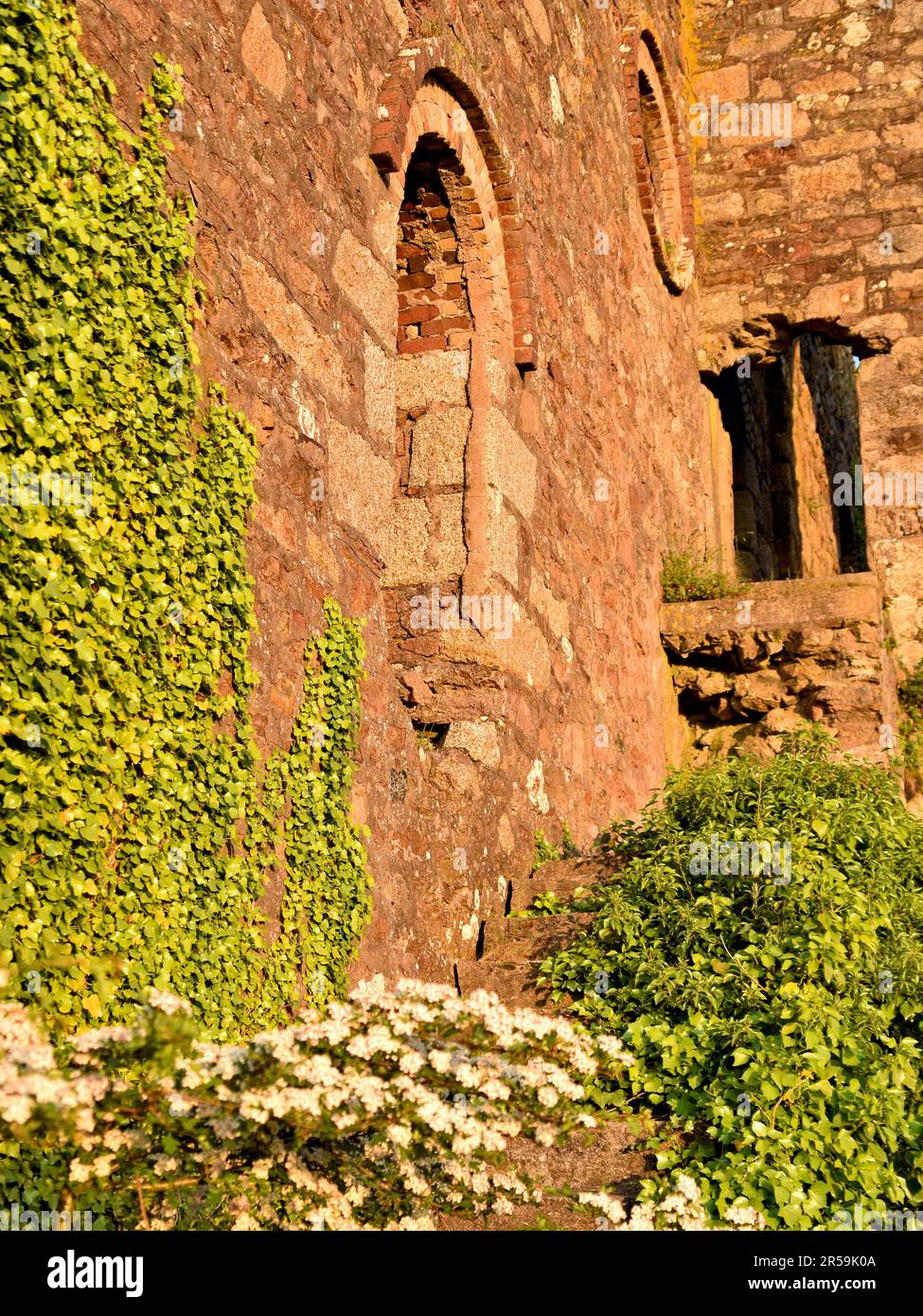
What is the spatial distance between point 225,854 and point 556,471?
3.54 metres

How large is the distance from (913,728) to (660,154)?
4.46m

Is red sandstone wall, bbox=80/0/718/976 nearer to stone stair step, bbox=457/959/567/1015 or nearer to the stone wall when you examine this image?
stone stair step, bbox=457/959/567/1015

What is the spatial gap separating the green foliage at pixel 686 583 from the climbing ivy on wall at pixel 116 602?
5252 millimetres

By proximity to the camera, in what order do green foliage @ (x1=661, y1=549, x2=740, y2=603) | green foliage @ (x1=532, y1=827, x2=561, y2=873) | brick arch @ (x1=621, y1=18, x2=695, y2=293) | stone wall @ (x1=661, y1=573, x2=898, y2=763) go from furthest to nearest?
brick arch @ (x1=621, y1=18, x2=695, y2=293) → green foliage @ (x1=661, y1=549, x2=740, y2=603) → stone wall @ (x1=661, y1=573, x2=898, y2=763) → green foliage @ (x1=532, y1=827, x2=561, y2=873)

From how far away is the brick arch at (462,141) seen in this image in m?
4.01

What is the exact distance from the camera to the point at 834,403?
13766 millimetres

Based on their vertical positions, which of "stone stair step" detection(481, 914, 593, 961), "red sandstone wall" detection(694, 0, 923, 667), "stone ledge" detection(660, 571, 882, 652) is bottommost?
"stone stair step" detection(481, 914, 593, 961)

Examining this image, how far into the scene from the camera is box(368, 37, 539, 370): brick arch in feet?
13.2

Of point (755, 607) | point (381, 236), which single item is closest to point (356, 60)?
point (381, 236)

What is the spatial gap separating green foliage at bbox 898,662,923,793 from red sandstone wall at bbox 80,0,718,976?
62.1 inches

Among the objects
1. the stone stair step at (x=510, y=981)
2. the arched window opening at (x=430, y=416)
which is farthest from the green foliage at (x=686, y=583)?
the stone stair step at (x=510, y=981)

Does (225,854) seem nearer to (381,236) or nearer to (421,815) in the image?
(421,815)

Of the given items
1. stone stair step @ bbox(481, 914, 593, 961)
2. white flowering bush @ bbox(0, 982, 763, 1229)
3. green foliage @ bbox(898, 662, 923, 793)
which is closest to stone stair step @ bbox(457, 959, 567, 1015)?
stone stair step @ bbox(481, 914, 593, 961)

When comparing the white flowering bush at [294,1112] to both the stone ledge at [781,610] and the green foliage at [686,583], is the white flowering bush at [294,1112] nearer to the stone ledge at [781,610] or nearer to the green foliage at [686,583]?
the stone ledge at [781,610]
